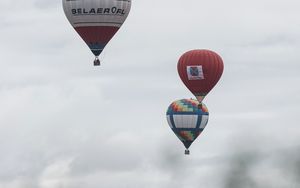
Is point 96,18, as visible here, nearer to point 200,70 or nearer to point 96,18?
point 96,18

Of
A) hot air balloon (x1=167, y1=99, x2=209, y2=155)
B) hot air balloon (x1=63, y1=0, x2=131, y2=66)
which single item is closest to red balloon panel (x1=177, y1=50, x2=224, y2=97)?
hot air balloon (x1=167, y1=99, x2=209, y2=155)

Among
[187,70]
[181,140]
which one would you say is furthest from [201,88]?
[181,140]

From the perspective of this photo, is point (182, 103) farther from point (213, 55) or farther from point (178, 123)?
point (213, 55)

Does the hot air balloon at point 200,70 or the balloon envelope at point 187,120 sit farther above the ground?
the hot air balloon at point 200,70

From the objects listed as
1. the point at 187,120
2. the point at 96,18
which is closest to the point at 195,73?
the point at 187,120

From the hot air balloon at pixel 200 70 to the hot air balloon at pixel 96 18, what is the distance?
1394 centimetres

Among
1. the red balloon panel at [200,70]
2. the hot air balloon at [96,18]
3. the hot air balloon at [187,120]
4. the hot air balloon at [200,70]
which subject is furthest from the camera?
the hot air balloon at [187,120]

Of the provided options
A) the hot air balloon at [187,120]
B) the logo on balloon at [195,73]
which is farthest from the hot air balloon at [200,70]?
the hot air balloon at [187,120]

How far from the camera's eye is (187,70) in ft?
434

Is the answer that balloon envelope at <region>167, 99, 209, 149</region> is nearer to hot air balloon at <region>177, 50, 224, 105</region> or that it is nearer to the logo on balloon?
hot air balloon at <region>177, 50, 224, 105</region>

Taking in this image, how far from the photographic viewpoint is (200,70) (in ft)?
429

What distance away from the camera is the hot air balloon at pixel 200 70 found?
131m

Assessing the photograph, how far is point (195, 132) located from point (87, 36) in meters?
26.7

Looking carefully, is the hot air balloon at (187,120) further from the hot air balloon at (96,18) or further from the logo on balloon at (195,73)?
the hot air balloon at (96,18)
